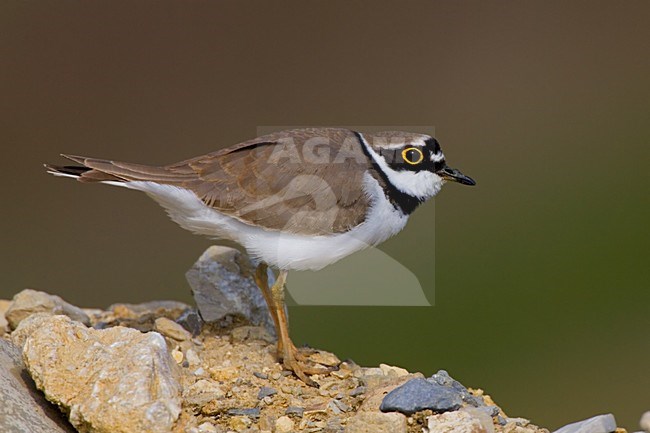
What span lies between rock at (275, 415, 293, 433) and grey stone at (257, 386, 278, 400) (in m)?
0.22

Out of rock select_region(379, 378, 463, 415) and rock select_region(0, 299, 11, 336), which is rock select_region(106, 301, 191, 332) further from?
rock select_region(379, 378, 463, 415)

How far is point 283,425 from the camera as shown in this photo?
2.89m

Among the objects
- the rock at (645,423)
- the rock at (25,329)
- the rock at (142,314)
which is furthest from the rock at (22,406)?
the rock at (645,423)

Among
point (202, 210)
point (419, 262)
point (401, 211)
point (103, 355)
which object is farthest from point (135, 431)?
point (419, 262)

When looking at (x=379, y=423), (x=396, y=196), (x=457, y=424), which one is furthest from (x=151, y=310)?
(x=457, y=424)

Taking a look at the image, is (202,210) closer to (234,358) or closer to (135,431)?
(234,358)

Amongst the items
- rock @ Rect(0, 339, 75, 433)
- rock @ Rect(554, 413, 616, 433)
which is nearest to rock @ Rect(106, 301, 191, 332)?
rock @ Rect(0, 339, 75, 433)

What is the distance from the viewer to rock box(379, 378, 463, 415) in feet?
9.09

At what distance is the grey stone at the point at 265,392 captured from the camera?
3.14m

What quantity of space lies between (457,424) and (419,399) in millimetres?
174

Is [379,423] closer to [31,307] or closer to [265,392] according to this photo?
[265,392]

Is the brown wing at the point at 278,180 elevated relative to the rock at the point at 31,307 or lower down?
elevated

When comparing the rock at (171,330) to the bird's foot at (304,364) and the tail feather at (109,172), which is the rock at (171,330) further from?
the tail feather at (109,172)

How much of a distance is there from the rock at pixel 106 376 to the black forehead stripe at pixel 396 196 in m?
1.31
